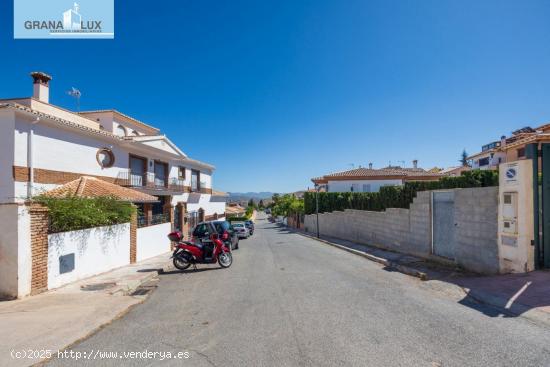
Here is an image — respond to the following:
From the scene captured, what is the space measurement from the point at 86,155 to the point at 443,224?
16901 mm

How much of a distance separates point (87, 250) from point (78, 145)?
27.2 feet

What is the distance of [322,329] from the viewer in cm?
458

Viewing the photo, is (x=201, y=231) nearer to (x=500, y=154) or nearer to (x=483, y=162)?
(x=500, y=154)

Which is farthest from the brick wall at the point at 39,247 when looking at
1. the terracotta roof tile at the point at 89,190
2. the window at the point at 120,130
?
the window at the point at 120,130

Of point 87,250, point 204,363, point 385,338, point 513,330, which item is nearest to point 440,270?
point 513,330

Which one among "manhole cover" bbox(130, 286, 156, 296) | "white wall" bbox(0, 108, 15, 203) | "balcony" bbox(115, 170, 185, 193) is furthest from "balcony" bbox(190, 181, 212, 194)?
"manhole cover" bbox(130, 286, 156, 296)

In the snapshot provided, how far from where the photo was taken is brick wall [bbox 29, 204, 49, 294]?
22.7ft

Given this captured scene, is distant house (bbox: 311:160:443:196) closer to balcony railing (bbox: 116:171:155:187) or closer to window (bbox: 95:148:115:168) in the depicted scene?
balcony railing (bbox: 116:171:155:187)

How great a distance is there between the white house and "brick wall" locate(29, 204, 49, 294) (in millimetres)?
140

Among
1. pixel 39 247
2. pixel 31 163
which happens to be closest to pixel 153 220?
pixel 31 163

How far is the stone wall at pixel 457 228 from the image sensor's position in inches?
304

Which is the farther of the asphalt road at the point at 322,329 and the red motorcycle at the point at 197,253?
the red motorcycle at the point at 197,253

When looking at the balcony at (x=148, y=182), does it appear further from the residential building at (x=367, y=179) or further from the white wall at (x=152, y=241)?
the residential building at (x=367, y=179)

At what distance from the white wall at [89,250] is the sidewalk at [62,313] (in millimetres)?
327
